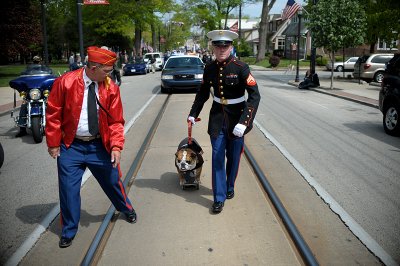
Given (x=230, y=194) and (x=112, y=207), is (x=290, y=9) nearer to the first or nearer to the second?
(x=230, y=194)

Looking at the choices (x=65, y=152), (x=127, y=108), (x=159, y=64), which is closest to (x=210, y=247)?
(x=65, y=152)

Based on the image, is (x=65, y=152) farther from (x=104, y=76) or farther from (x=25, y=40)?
(x=25, y=40)

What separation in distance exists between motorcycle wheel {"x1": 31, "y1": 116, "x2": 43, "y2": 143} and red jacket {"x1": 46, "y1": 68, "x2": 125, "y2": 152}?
4.70 meters

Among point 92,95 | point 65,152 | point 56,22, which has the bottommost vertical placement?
point 65,152

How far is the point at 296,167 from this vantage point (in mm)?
6043

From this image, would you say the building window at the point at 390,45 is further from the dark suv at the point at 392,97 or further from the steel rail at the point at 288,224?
the steel rail at the point at 288,224

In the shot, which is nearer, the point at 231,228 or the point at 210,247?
the point at 210,247

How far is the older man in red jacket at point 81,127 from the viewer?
3.48 m

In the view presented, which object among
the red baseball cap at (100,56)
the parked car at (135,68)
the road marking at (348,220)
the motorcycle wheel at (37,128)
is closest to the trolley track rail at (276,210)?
the road marking at (348,220)

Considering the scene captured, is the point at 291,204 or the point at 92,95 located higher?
the point at 92,95

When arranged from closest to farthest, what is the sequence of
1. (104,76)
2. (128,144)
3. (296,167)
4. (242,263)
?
(242,263) < (104,76) < (296,167) < (128,144)

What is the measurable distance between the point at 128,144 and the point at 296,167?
3.30 metres

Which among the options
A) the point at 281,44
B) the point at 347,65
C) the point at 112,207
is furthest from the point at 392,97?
the point at 281,44

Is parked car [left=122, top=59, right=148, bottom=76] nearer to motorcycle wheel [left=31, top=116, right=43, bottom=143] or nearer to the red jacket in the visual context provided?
motorcycle wheel [left=31, top=116, right=43, bottom=143]
